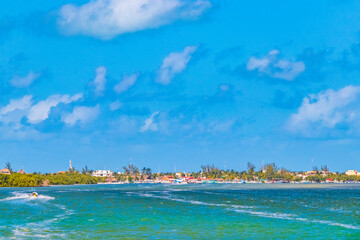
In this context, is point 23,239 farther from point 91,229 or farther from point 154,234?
point 154,234

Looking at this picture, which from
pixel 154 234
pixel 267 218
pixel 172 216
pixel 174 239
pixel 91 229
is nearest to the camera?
pixel 174 239

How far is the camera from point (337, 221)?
86438 mm

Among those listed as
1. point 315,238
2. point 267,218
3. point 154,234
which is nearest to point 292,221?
point 267,218

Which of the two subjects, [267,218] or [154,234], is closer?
[154,234]

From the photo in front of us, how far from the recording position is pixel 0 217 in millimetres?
98188

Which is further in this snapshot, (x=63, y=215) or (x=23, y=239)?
(x=63, y=215)

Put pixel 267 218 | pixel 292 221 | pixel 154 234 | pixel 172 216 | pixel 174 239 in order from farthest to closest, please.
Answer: pixel 172 216 → pixel 267 218 → pixel 292 221 → pixel 154 234 → pixel 174 239

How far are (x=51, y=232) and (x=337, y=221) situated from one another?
2023 inches

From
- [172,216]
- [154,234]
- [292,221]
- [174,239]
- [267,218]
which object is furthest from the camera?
[172,216]

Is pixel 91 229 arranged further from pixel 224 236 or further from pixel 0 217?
pixel 0 217

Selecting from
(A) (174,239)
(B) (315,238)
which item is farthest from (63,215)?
(B) (315,238)

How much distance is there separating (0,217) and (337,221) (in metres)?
68.4

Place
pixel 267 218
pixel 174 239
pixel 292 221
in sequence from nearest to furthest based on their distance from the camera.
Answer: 1. pixel 174 239
2. pixel 292 221
3. pixel 267 218

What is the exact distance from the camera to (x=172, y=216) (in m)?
97.3
